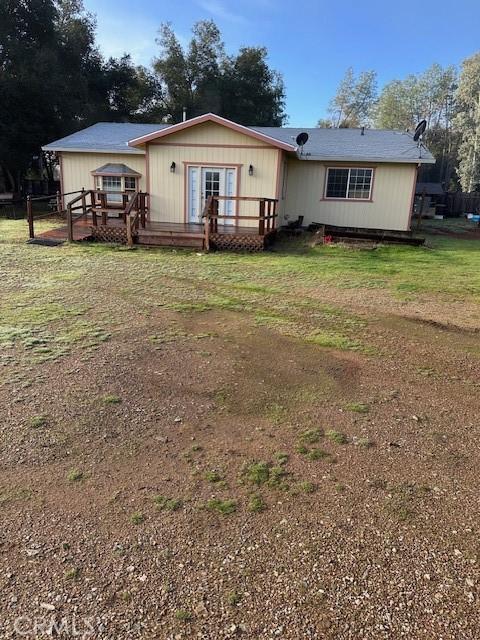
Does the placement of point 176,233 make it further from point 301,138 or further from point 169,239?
point 301,138

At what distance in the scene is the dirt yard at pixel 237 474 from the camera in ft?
6.50

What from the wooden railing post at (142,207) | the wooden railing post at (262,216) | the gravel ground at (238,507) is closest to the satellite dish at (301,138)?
the wooden railing post at (262,216)

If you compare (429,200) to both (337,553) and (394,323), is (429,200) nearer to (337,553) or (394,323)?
(394,323)

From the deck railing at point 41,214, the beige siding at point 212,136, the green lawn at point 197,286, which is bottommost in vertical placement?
the green lawn at point 197,286

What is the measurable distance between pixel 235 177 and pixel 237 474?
11480 millimetres

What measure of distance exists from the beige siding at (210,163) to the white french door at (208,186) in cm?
15

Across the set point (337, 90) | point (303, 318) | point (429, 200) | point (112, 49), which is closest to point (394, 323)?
point (303, 318)

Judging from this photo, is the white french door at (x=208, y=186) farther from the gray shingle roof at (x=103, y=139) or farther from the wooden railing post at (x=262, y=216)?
the gray shingle roof at (x=103, y=139)

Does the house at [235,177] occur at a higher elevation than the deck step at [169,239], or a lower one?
higher

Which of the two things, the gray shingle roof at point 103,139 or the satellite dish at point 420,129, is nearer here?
the gray shingle roof at point 103,139

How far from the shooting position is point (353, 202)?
14.8 m

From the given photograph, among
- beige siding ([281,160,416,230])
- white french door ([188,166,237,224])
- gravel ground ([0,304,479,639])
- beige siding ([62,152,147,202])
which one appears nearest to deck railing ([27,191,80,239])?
beige siding ([62,152,147,202])

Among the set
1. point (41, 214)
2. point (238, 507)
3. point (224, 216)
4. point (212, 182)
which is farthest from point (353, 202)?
point (238, 507)

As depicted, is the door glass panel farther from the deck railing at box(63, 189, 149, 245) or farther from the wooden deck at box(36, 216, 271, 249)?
the deck railing at box(63, 189, 149, 245)
